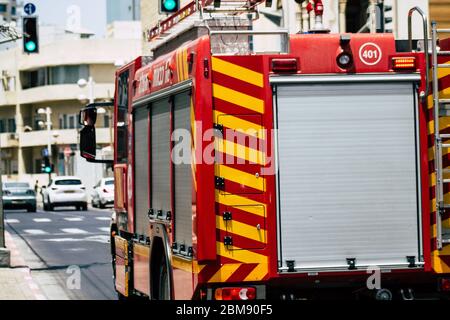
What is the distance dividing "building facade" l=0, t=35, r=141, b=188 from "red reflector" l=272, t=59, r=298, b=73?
290 feet

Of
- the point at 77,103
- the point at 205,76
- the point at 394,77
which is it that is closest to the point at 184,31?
the point at 205,76

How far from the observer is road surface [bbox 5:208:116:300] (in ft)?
61.3

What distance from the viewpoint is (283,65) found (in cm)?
1016

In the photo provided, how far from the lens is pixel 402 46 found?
1062 cm

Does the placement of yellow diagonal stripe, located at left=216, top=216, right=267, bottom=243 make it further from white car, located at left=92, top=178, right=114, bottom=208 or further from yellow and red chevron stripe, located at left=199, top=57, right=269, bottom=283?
white car, located at left=92, top=178, right=114, bottom=208

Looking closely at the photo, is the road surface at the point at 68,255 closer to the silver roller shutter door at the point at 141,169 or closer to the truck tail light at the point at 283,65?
the silver roller shutter door at the point at 141,169

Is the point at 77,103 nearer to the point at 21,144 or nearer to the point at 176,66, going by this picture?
A: the point at 21,144

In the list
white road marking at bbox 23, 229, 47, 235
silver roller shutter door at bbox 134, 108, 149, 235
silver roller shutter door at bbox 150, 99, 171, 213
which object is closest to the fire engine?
silver roller shutter door at bbox 150, 99, 171, 213

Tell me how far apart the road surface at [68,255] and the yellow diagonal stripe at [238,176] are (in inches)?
292

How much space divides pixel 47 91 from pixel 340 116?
94167mm

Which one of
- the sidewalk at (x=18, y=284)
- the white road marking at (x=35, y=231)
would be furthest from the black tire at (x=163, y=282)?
the white road marking at (x=35, y=231)

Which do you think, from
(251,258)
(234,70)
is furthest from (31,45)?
(251,258)

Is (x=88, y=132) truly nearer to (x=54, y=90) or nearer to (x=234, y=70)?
(x=234, y=70)
